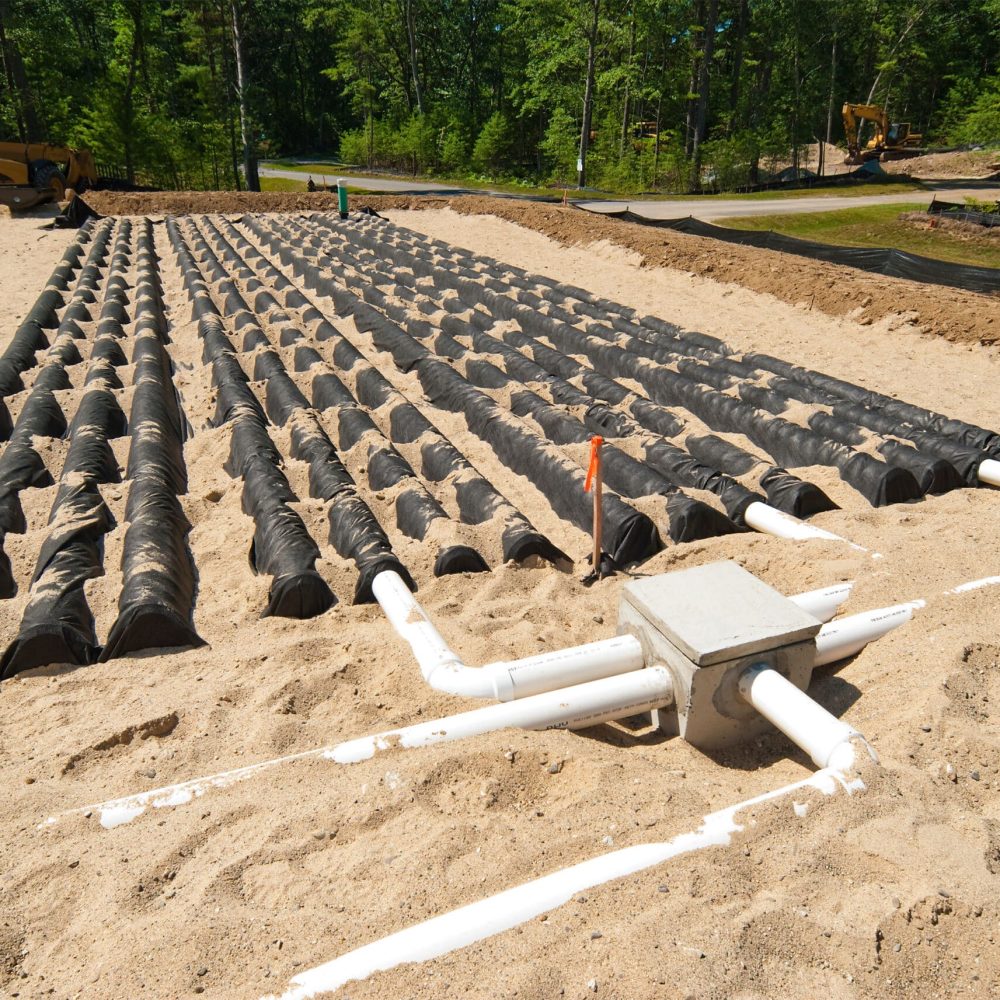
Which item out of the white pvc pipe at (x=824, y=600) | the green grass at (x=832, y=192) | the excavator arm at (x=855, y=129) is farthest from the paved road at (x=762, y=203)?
the white pvc pipe at (x=824, y=600)

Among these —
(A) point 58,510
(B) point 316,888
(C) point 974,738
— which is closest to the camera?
(B) point 316,888

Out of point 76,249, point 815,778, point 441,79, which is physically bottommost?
point 815,778

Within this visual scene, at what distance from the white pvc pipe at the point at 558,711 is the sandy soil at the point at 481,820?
0.08 meters

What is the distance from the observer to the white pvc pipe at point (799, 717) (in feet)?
7.94

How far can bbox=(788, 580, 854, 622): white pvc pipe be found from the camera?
3.42 metres

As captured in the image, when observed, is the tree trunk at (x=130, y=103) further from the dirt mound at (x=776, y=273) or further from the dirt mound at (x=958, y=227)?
the dirt mound at (x=958, y=227)

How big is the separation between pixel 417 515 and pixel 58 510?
→ 2.16 metres

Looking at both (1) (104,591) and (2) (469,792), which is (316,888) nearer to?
(2) (469,792)

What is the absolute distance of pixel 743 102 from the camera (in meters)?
37.0

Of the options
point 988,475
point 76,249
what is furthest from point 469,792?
point 76,249

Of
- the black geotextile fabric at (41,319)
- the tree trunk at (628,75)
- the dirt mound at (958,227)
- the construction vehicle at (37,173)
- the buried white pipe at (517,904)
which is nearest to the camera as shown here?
the buried white pipe at (517,904)

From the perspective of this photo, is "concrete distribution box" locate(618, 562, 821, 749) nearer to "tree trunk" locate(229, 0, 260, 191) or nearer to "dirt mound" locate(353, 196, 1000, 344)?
"dirt mound" locate(353, 196, 1000, 344)

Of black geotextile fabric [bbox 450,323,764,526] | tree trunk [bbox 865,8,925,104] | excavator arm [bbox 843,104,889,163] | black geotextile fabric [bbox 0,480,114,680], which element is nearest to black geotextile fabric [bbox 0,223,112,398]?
black geotextile fabric [bbox 0,480,114,680]

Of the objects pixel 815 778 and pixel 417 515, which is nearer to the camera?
pixel 815 778
